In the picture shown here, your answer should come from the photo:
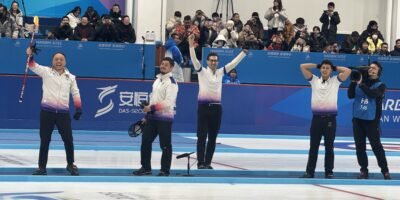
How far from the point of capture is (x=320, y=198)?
11.6 meters

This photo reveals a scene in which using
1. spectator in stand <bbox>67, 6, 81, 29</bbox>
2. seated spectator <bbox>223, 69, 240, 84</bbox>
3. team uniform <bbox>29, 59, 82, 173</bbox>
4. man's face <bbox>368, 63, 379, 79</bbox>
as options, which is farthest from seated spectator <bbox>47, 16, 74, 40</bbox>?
man's face <bbox>368, 63, 379, 79</bbox>

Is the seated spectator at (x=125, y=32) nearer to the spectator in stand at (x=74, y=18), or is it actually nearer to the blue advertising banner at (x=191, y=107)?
the spectator in stand at (x=74, y=18)

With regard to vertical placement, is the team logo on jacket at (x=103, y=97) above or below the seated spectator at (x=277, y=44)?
below

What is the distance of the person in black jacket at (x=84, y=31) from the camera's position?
2464 cm

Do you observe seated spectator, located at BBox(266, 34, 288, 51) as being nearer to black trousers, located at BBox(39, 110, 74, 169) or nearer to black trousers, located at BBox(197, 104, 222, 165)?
black trousers, located at BBox(197, 104, 222, 165)

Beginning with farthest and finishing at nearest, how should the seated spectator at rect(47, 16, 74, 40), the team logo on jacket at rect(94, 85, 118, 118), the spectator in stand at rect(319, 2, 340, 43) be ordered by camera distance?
1. the spectator in stand at rect(319, 2, 340, 43)
2. the seated spectator at rect(47, 16, 74, 40)
3. the team logo on jacket at rect(94, 85, 118, 118)

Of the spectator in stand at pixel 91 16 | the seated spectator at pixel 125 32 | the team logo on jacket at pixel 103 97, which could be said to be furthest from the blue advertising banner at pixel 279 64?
the team logo on jacket at pixel 103 97

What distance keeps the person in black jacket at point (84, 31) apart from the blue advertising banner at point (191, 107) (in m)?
3.32

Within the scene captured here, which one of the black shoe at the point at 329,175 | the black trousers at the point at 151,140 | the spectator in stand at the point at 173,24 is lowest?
the black shoe at the point at 329,175

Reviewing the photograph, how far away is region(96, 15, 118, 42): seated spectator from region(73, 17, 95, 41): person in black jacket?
0.70ft

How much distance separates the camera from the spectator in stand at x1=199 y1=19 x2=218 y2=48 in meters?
26.5

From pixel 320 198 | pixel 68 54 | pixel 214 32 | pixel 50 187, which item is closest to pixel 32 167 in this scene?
pixel 50 187

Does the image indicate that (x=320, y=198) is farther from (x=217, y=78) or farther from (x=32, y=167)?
(x=32, y=167)

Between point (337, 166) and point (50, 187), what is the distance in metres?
6.36
